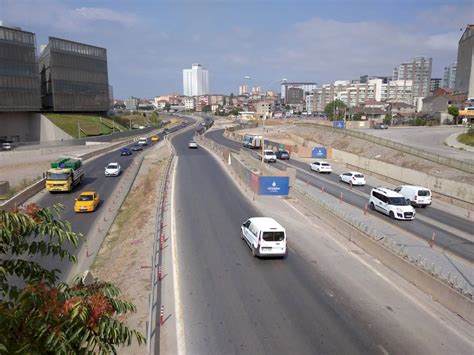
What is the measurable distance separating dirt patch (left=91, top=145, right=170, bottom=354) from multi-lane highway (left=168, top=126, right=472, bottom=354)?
1.53m

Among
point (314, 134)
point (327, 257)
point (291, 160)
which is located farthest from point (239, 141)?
point (327, 257)

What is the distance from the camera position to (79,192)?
→ 40.0 metres

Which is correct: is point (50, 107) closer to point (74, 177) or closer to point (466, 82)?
point (74, 177)

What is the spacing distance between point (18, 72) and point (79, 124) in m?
16.7

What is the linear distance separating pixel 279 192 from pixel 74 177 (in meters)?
21.1

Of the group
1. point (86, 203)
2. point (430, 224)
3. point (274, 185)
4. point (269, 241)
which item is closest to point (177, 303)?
point (269, 241)

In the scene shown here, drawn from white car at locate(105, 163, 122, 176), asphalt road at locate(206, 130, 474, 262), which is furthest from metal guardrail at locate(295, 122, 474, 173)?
white car at locate(105, 163, 122, 176)

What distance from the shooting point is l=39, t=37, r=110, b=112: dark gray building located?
103312 millimetres

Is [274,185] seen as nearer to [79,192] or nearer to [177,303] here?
[79,192]

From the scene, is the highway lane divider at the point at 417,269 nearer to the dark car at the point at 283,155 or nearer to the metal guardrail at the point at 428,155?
the metal guardrail at the point at 428,155

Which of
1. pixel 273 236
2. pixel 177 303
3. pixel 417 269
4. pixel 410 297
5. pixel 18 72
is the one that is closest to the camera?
pixel 177 303

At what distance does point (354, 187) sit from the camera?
4125 cm

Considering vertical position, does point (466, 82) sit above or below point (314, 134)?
above

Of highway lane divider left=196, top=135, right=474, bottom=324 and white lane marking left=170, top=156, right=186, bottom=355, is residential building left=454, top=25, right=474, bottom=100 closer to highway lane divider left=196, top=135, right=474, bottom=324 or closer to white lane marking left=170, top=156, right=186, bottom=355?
highway lane divider left=196, top=135, right=474, bottom=324
